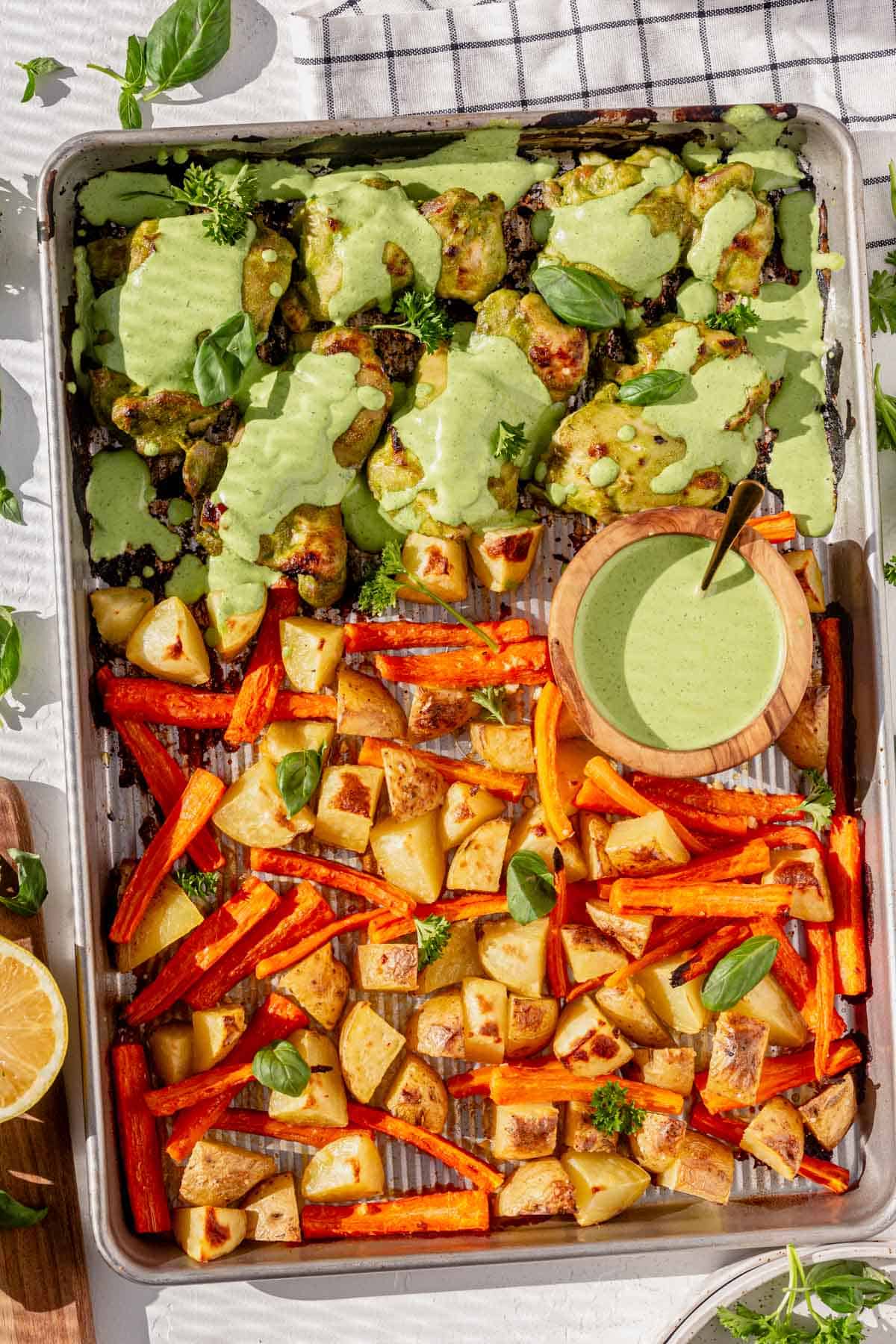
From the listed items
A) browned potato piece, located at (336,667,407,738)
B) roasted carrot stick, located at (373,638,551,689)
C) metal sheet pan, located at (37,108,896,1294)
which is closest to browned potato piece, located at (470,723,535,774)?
roasted carrot stick, located at (373,638,551,689)

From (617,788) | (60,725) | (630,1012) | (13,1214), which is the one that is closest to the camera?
(13,1214)

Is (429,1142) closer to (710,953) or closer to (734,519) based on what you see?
(710,953)

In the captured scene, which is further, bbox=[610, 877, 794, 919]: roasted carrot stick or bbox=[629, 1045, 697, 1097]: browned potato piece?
bbox=[629, 1045, 697, 1097]: browned potato piece

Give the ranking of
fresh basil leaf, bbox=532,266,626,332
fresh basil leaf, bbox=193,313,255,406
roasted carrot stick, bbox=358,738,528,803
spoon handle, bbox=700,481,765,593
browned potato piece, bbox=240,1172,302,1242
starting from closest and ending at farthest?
spoon handle, bbox=700,481,765,593 → fresh basil leaf, bbox=193,313,255,406 → fresh basil leaf, bbox=532,266,626,332 → browned potato piece, bbox=240,1172,302,1242 → roasted carrot stick, bbox=358,738,528,803

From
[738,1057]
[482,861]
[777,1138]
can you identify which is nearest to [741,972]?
[738,1057]

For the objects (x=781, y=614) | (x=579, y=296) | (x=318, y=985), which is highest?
(x=579, y=296)

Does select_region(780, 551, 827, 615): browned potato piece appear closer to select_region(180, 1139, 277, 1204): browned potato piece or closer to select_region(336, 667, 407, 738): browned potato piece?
select_region(336, 667, 407, 738): browned potato piece

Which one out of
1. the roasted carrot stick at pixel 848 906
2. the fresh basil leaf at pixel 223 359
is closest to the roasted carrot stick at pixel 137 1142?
the fresh basil leaf at pixel 223 359
